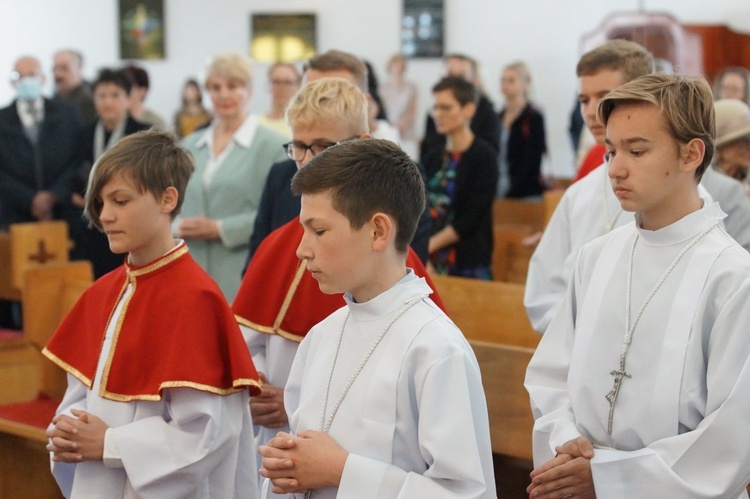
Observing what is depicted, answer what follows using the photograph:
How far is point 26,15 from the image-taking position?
1465 cm

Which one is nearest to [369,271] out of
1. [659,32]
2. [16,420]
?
[16,420]

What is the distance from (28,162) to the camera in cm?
757

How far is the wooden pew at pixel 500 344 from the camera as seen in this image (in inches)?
145

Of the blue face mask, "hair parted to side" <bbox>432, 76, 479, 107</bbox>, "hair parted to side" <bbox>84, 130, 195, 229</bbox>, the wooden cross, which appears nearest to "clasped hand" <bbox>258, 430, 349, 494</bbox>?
"hair parted to side" <bbox>84, 130, 195, 229</bbox>

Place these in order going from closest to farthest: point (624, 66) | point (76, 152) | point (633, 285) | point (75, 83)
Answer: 1. point (633, 285)
2. point (624, 66)
3. point (76, 152)
4. point (75, 83)

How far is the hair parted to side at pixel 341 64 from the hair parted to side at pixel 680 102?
1.75 meters

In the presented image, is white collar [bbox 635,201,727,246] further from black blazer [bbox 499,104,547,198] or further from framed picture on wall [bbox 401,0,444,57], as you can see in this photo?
framed picture on wall [bbox 401,0,444,57]

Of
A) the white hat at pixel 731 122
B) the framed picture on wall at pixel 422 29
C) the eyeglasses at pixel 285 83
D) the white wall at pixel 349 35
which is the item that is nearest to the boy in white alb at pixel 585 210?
the white hat at pixel 731 122

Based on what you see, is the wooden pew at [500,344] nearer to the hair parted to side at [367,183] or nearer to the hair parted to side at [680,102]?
the hair parted to side at [680,102]

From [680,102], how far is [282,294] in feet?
4.23

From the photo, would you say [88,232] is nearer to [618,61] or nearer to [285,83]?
[285,83]

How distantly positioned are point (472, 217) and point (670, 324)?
9.84 feet

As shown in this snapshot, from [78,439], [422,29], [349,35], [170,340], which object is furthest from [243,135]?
[349,35]

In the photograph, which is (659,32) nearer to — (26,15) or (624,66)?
(26,15)
